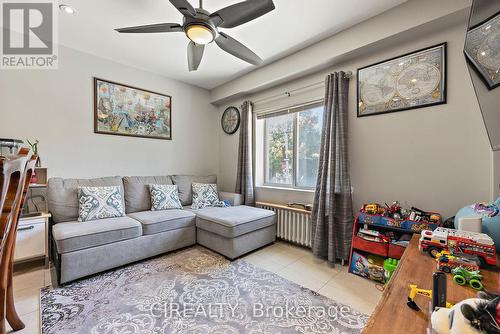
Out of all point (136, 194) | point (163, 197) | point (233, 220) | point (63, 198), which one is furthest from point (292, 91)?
point (63, 198)

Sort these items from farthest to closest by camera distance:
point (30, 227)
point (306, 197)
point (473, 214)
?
point (306, 197) < point (30, 227) < point (473, 214)

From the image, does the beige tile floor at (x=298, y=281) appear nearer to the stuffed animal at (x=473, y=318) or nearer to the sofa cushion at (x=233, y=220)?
the sofa cushion at (x=233, y=220)

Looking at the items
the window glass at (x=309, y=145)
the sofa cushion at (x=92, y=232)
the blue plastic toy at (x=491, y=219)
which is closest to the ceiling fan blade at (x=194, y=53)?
the window glass at (x=309, y=145)

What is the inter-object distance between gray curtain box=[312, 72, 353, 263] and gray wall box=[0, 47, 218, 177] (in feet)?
8.07

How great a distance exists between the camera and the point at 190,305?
1668 mm

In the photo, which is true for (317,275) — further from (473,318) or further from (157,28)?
(157,28)

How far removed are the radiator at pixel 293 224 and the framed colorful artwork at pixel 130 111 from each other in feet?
7.22

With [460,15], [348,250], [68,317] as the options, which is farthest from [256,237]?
[460,15]

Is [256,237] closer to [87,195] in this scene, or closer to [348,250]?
[348,250]

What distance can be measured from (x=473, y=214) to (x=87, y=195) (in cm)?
349

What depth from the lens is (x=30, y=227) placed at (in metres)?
2.09

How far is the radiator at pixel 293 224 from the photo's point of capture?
2.70 metres

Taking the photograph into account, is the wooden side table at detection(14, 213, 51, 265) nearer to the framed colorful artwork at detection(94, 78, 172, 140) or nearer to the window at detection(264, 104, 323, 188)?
the framed colorful artwork at detection(94, 78, 172, 140)

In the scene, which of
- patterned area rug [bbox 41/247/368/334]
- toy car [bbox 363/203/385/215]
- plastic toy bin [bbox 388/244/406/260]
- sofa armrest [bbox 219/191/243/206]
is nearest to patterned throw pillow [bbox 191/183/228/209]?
sofa armrest [bbox 219/191/243/206]
